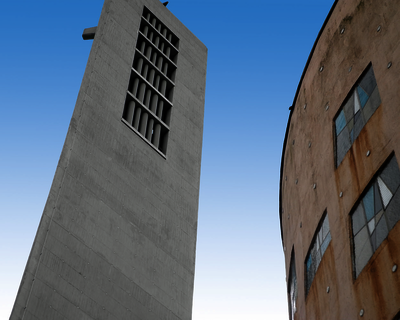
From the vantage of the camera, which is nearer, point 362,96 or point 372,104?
point 372,104

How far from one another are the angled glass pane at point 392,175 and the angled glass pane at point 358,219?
1226 millimetres

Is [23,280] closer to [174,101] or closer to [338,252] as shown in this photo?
[338,252]

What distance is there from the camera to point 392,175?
13328mm

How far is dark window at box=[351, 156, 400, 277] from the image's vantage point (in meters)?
13.0

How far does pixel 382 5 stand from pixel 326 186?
5878 millimetres

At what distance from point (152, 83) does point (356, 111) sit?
657 inches

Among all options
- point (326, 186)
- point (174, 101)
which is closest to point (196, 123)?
point (174, 101)

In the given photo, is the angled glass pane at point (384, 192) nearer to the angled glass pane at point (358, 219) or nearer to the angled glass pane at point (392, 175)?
the angled glass pane at point (392, 175)

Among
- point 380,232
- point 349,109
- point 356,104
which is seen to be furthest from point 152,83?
point 380,232

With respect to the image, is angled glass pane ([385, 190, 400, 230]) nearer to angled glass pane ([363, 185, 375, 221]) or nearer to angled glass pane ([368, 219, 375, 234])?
angled glass pane ([368, 219, 375, 234])

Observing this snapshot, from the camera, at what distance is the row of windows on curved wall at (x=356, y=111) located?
15.3 meters

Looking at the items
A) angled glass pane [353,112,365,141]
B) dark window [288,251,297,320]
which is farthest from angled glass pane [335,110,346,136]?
dark window [288,251,297,320]

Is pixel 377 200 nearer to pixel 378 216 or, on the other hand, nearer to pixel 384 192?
pixel 384 192

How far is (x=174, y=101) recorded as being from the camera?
3123cm
